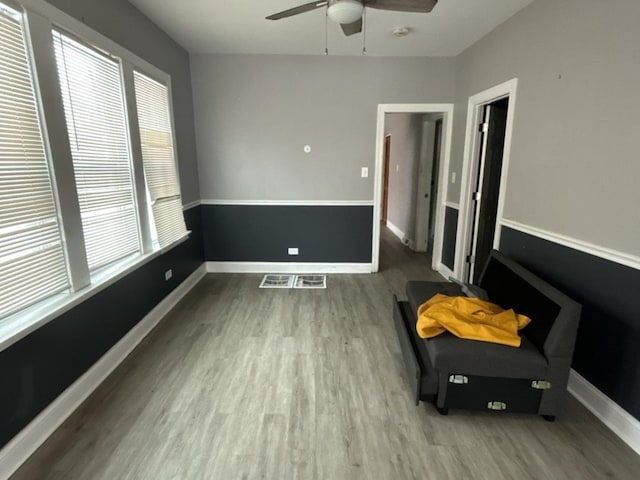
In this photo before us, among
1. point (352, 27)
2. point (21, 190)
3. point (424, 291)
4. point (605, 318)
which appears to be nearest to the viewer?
point (21, 190)

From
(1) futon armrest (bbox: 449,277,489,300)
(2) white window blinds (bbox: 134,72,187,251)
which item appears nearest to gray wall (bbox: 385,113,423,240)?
(1) futon armrest (bbox: 449,277,489,300)

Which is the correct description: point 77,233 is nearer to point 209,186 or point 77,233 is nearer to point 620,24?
point 209,186

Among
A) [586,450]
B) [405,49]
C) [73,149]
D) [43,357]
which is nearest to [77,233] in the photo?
[73,149]

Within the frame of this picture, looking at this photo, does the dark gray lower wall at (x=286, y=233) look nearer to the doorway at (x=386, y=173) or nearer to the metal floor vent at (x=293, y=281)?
the metal floor vent at (x=293, y=281)

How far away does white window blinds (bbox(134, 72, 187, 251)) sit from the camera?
9.57 ft

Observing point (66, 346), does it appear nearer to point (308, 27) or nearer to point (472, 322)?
point (472, 322)

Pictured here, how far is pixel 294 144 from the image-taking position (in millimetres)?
4172

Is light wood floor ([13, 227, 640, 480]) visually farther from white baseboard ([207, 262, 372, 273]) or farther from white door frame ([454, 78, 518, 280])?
white baseboard ([207, 262, 372, 273])

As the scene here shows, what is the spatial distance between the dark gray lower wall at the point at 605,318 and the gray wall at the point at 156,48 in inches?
137

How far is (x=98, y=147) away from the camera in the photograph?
91.0 inches

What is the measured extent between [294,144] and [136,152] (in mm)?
1911

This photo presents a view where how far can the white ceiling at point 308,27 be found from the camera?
2.70 meters

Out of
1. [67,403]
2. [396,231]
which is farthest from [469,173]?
[67,403]

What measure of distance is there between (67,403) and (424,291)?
248 cm
